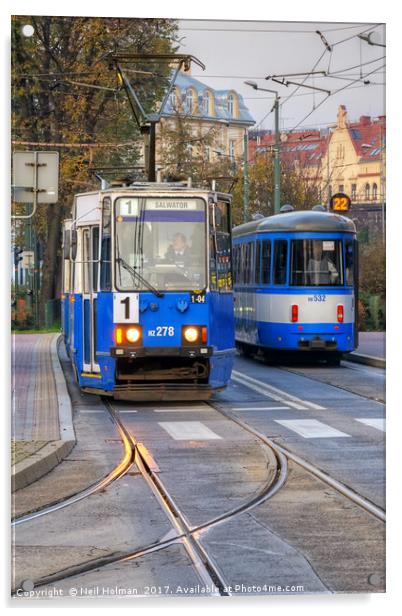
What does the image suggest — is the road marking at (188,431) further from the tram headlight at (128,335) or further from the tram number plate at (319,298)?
the tram number plate at (319,298)

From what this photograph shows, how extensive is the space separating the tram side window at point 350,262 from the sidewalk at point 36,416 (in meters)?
6.02

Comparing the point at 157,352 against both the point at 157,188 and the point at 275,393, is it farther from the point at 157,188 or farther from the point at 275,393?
the point at 275,393

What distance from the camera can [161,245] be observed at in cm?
1536

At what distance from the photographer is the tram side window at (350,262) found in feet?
75.1

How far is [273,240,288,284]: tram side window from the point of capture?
23688 mm

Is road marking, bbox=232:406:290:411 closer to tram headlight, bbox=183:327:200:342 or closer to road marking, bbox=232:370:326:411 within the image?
road marking, bbox=232:370:326:411

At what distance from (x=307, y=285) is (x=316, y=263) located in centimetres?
52

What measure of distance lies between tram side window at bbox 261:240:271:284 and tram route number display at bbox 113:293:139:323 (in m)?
8.73

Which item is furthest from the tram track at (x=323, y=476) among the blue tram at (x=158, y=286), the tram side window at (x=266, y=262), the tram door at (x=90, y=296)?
the tram side window at (x=266, y=262)

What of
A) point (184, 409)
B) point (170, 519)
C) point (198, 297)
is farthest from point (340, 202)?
point (170, 519)

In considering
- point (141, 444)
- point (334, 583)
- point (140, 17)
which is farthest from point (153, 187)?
point (334, 583)

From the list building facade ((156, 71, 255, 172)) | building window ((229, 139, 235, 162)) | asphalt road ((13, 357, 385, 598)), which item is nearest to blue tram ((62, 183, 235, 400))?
asphalt road ((13, 357, 385, 598))

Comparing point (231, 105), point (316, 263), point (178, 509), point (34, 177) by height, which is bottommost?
point (178, 509)

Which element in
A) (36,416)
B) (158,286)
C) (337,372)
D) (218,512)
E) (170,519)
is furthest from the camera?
(337,372)
